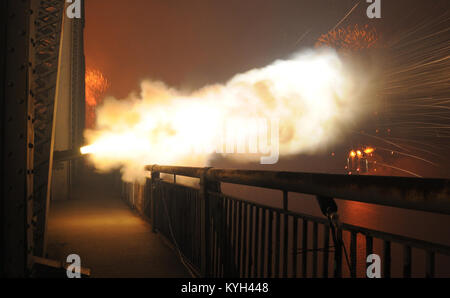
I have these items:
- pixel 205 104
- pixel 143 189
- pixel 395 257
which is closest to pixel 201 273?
pixel 143 189

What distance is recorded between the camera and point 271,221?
269 cm

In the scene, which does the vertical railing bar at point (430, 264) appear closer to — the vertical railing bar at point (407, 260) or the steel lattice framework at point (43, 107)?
the vertical railing bar at point (407, 260)

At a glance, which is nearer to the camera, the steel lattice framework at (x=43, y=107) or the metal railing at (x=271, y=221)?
the metal railing at (x=271, y=221)

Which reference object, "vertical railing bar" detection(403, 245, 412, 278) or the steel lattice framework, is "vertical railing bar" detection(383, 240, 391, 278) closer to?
"vertical railing bar" detection(403, 245, 412, 278)

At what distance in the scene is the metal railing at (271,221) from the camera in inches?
57.7

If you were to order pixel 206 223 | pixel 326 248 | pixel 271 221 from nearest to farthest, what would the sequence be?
1. pixel 326 248
2. pixel 271 221
3. pixel 206 223

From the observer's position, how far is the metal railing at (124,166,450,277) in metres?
1.47

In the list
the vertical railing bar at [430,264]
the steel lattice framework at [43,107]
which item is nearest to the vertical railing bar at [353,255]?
the vertical railing bar at [430,264]

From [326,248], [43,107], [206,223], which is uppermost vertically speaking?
[43,107]

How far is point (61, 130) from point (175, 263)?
43.2 feet

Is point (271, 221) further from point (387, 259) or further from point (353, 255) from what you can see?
point (387, 259)

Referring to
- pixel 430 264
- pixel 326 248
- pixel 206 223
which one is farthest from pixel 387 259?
pixel 206 223

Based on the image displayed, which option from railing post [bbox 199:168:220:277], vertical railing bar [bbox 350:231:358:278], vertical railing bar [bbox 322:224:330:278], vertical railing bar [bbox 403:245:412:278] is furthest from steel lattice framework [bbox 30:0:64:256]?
vertical railing bar [bbox 403:245:412:278]

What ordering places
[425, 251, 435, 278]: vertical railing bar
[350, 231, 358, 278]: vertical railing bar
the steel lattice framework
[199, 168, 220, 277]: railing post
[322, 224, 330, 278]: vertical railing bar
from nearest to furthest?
[425, 251, 435, 278]: vertical railing bar, [350, 231, 358, 278]: vertical railing bar, [322, 224, 330, 278]: vertical railing bar, [199, 168, 220, 277]: railing post, the steel lattice framework
